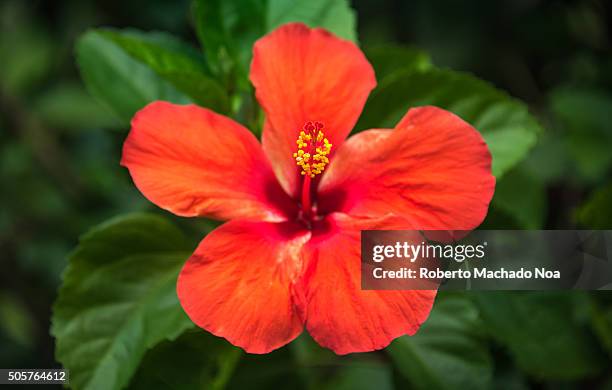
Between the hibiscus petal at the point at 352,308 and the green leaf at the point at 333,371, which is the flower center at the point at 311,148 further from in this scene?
the green leaf at the point at 333,371

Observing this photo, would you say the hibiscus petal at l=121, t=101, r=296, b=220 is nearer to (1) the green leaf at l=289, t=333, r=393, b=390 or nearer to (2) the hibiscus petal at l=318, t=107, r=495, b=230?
(2) the hibiscus petal at l=318, t=107, r=495, b=230

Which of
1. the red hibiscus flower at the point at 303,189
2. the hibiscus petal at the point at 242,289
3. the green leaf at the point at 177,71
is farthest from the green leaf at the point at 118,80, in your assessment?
the hibiscus petal at the point at 242,289

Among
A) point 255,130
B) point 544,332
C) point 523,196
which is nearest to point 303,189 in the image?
point 255,130

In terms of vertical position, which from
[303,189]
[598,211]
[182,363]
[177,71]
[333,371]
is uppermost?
[177,71]

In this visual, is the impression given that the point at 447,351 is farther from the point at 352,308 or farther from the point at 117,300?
the point at 117,300

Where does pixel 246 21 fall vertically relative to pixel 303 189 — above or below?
above

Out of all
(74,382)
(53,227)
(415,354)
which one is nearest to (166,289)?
→ (74,382)

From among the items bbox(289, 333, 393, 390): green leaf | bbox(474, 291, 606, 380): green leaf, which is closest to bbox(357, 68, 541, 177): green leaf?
bbox(474, 291, 606, 380): green leaf
